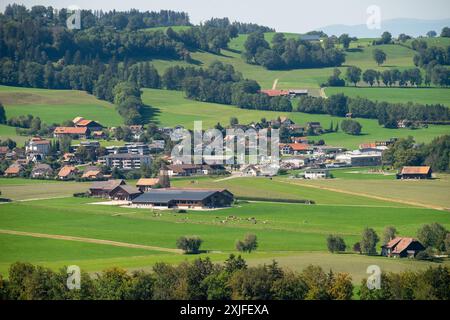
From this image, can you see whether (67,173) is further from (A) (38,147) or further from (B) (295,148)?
(B) (295,148)

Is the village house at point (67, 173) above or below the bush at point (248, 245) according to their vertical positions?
below

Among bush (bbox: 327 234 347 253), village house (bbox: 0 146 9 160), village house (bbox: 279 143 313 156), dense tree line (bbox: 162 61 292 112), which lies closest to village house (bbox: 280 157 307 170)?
village house (bbox: 279 143 313 156)

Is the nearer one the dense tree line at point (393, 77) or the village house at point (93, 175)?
the village house at point (93, 175)

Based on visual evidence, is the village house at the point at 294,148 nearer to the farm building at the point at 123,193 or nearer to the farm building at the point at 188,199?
the farm building at the point at 123,193

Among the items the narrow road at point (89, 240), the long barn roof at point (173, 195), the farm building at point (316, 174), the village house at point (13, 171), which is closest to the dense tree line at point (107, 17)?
the village house at point (13, 171)

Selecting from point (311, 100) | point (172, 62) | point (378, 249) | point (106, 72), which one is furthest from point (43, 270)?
point (172, 62)
